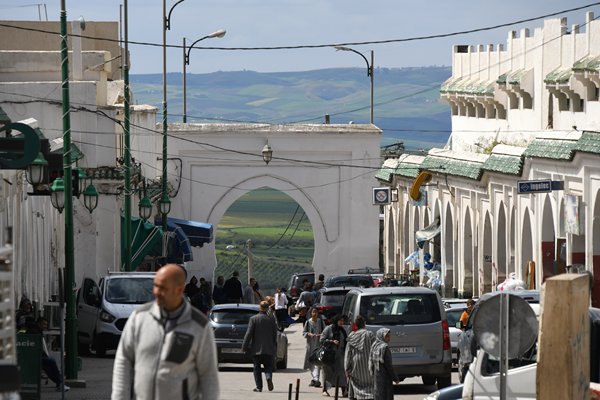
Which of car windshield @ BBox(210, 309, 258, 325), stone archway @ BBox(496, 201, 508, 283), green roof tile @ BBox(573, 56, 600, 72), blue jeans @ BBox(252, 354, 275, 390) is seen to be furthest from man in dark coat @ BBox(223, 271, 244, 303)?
blue jeans @ BBox(252, 354, 275, 390)

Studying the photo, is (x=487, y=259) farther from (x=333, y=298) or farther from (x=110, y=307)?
(x=110, y=307)

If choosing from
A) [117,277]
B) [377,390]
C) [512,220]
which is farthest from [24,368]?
[512,220]

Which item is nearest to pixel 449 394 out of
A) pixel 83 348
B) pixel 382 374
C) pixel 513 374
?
pixel 513 374

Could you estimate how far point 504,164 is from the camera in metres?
41.2

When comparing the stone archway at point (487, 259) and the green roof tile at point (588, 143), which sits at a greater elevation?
the green roof tile at point (588, 143)

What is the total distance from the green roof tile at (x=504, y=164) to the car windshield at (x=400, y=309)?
17242 millimetres

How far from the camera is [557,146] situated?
3572 centimetres

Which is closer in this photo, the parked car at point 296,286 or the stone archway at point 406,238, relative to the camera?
the parked car at point 296,286

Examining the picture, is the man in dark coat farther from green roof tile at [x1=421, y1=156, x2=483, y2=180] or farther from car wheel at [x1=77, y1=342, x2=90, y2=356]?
car wheel at [x1=77, y1=342, x2=90, y2=356]

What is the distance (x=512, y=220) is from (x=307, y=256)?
115210 mm

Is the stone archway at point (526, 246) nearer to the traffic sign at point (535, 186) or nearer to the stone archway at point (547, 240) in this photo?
the stone archway at point (547, 240)

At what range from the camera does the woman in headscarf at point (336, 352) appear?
2195 centimetres

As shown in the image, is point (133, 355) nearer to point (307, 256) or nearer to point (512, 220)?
point (512, 220)

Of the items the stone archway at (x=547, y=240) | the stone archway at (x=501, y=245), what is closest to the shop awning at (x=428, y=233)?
the stone archway at (x=501, y=245)
